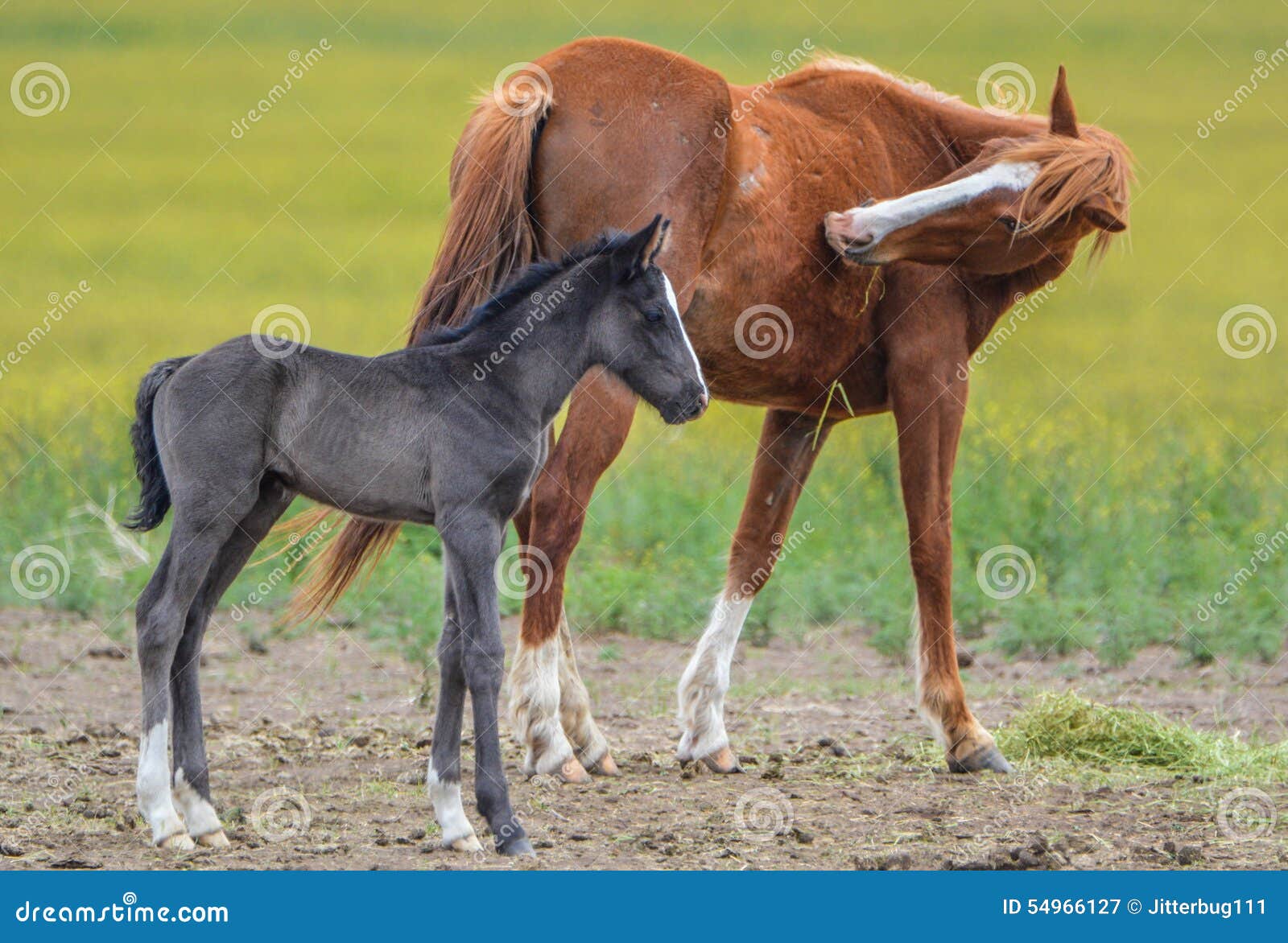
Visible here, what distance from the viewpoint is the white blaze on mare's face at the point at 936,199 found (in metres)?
6.22

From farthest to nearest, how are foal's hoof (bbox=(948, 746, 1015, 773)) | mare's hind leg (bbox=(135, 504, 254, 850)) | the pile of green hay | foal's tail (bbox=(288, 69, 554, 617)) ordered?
foal's hoof (bbox=(948, 746, 1015, 773)), the pile of green hay, foal's tail (bbox=(288, 69, 554, 617)), mare's hind leg (bbox=(135, 504, 254, 850))

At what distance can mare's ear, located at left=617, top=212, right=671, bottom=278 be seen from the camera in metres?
4.77

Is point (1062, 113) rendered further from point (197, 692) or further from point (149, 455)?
point (197, 692)

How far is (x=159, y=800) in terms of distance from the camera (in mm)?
4688

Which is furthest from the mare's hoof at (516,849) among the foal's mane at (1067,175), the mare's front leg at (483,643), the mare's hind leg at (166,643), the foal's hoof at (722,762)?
the foal's mane at (1067,175)

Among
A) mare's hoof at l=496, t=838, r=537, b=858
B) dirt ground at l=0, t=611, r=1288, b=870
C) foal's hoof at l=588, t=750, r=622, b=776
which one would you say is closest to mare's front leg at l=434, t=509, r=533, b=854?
mare's hoof at l=496, t=838, r=537, b=858

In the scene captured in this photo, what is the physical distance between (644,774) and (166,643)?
Answer: 7.91ft

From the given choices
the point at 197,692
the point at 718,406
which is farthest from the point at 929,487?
the point at 718,406

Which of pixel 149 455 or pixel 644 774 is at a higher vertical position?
pixel 149 455

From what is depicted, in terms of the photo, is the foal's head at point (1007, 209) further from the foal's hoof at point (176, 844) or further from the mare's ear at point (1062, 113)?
the foal's hoof at point (176, 844)

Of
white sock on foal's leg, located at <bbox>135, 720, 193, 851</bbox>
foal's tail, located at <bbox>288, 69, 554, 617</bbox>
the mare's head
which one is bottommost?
white sock on foal's leg, located at <bbox>135, 720, 193, 851</bbox>

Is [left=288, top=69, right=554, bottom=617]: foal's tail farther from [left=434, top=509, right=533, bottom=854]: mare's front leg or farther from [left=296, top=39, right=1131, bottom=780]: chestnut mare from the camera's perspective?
[left=434, top=509, right=533, bottom=854]: mare's front leg

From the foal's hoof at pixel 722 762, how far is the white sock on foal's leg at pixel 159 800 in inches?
97.4

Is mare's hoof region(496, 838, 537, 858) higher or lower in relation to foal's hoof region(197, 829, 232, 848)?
lower
